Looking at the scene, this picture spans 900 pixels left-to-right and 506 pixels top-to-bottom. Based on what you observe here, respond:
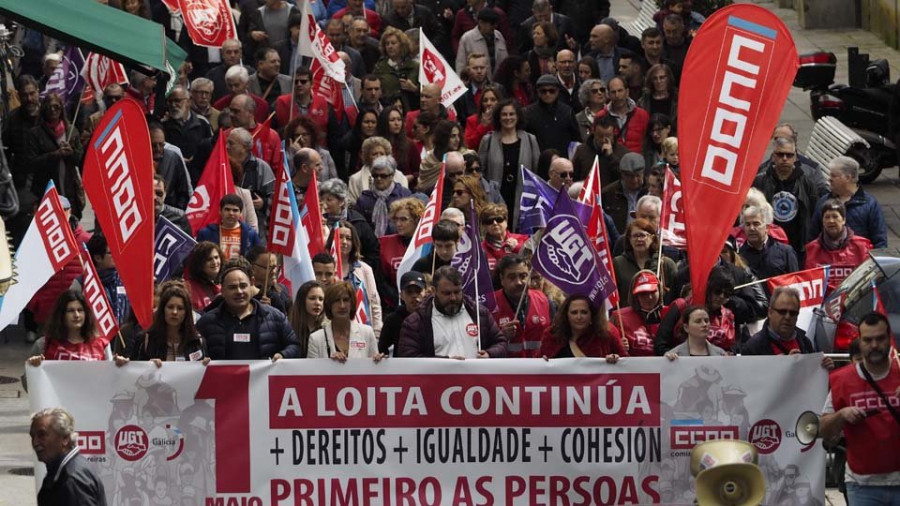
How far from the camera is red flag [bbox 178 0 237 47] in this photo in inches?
876

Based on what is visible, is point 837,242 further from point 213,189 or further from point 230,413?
point 230,413

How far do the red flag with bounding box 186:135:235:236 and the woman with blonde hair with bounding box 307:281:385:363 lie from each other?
10.6 ft

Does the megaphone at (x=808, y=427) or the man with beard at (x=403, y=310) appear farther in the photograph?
the man with beard at (x=403, y=310)

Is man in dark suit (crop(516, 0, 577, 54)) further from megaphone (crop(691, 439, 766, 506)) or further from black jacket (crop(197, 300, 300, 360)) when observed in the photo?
megaphone (crop(691, 439, 766, 506))

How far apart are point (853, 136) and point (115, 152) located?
34.8ft

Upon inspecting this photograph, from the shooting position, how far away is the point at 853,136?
2302cm

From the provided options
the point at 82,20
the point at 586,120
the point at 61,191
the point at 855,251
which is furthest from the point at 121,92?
the point at 855,251

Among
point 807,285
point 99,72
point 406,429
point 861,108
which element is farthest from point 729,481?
point 861,108

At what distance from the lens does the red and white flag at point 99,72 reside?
21094 millimetres

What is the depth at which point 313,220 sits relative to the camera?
55.6 ft

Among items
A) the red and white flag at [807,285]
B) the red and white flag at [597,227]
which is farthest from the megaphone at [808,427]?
the red and white flag at [807,285]

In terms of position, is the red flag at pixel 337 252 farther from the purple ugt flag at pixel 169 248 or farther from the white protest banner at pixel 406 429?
the white protest banner at pixel 406 429

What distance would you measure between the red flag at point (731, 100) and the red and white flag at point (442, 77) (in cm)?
787

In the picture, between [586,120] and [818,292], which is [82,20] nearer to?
[818,292]
